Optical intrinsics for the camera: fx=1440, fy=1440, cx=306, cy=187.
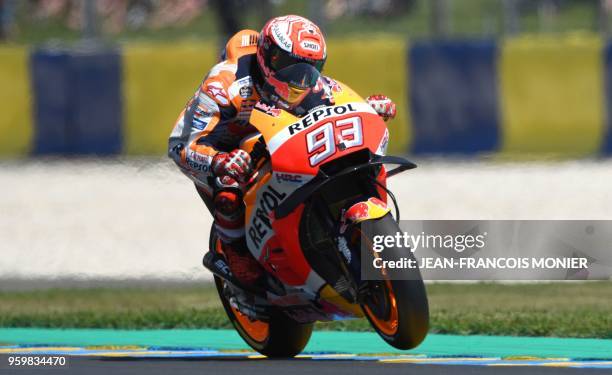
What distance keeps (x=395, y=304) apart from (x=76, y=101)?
9587 mm

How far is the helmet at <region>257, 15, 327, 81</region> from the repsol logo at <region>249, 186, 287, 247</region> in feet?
1.96

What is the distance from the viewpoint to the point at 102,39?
1511 cm

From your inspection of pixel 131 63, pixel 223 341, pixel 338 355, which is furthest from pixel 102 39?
pixel 338 355

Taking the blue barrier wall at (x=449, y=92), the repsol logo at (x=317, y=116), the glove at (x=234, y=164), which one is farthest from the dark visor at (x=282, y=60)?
the blue barrier wall at (x=449, y=92)

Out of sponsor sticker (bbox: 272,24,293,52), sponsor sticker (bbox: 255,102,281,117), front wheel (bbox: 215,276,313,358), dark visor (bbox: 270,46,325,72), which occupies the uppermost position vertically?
sponsor sticker (bbox: 272,24,293,52)

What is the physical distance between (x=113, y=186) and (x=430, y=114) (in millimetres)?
3354

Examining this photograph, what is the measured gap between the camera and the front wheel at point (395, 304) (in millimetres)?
5785

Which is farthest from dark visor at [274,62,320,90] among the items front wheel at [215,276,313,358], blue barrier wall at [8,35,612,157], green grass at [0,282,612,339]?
blue barrier wall at [8,35,612,157]

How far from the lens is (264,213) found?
6.43 metres

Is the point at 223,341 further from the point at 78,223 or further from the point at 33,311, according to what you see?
the point at 78,223

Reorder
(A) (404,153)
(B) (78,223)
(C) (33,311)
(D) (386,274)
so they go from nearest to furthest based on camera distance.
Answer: (D) (386,274) < (C) (33,311) < (B) (78,223) < (A) (404,153)

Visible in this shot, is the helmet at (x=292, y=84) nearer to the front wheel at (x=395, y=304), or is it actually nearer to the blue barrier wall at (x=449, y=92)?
the front wheel at (x=395, y=304)

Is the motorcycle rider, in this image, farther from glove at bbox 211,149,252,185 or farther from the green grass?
the green grass

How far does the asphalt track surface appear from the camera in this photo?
5.96 metres
